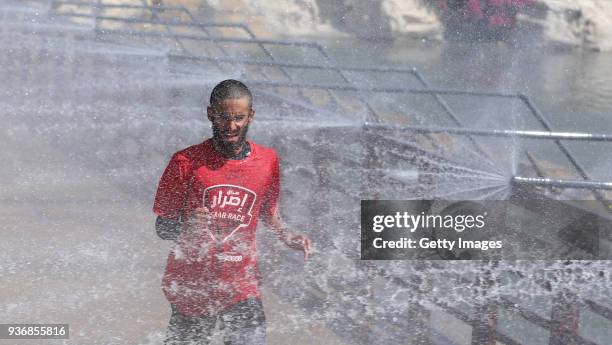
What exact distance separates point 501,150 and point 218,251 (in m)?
5.87

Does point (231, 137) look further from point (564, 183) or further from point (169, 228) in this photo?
point (564, 183)

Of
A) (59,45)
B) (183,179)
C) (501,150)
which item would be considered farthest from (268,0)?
(183,179)

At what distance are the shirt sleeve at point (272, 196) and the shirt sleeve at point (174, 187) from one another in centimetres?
26

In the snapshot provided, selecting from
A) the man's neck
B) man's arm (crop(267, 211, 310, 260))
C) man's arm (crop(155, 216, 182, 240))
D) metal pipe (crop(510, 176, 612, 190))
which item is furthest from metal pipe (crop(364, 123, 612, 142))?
man's arm (crop(155, 216, 182, 240))

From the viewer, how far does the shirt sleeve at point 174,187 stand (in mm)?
3070

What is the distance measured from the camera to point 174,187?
122 inches

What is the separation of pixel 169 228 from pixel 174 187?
0.48 feet

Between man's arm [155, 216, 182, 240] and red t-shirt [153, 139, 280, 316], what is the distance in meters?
0.03

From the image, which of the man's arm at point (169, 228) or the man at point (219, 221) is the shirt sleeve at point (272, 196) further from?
the man's arm at point (169, 228)

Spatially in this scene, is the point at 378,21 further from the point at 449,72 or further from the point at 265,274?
the point at 265,274

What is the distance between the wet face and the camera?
3031 mm

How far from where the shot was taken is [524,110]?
1602cm

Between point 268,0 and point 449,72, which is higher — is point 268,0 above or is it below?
above

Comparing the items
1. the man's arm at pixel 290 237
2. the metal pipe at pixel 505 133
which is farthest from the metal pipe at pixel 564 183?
the man's arm at pixel 290 237
